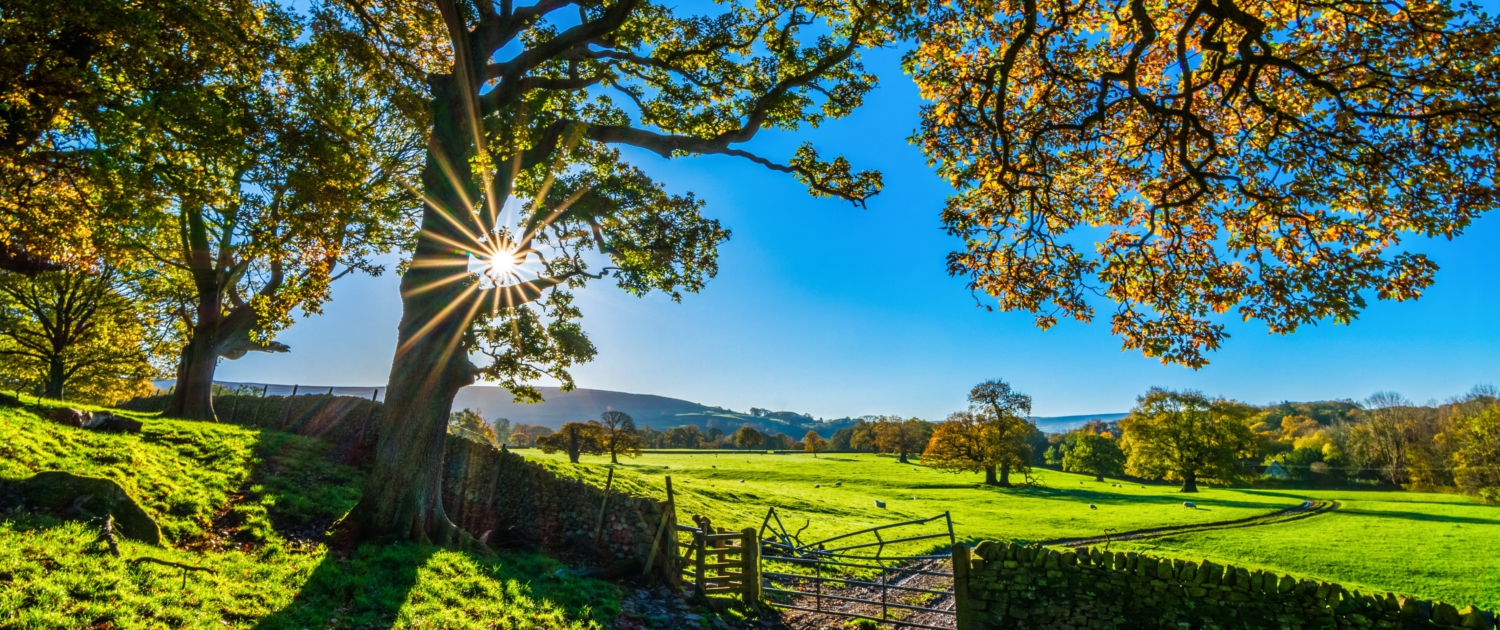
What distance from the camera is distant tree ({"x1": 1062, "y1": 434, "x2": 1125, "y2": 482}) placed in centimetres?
7919

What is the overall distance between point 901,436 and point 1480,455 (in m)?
58.8

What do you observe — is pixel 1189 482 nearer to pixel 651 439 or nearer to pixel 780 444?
pixel 780 444

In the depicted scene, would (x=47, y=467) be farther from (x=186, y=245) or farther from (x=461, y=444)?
(x=186, y=245)

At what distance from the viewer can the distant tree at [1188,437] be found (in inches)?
2136

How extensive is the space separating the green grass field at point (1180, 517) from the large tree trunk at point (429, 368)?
9563 millimetres

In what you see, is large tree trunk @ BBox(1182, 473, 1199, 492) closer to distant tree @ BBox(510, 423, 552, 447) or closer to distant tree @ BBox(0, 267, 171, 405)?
distant tree @ BBox(0, 267, 171, 405)

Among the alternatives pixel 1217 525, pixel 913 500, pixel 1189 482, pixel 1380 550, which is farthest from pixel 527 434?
pixel 1380 550

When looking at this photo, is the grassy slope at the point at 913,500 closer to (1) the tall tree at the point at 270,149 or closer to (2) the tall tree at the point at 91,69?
(1) the tall tree at the point at 270,149

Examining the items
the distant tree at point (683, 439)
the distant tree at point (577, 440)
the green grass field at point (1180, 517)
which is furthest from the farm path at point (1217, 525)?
the distant tree at point (683, 439)

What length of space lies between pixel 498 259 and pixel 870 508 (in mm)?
30054

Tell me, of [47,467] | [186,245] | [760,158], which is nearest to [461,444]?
[47,467]

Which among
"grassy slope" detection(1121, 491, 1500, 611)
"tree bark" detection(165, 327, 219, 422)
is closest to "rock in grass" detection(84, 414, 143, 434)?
"tree bark" detection(165, 327, 219, 422)

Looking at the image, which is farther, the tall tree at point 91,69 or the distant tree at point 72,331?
the distant tree at point 72,331

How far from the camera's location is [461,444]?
17.5 metres
